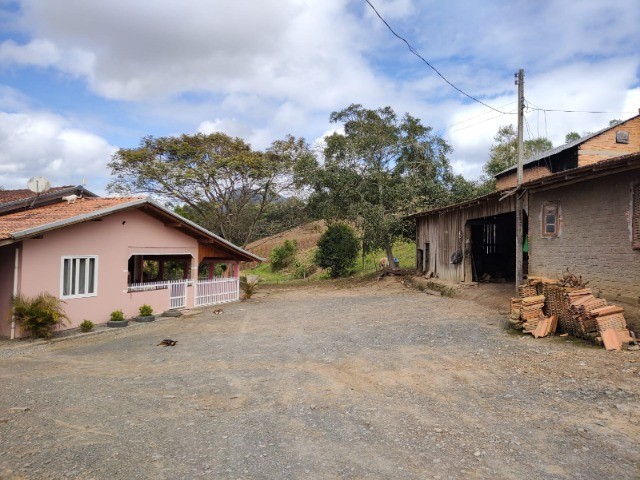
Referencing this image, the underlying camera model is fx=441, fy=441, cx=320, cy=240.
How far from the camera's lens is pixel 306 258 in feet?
122

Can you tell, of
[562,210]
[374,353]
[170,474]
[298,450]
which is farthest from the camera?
[562,210]

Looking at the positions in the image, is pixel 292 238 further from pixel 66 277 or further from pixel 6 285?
pixel 6 285

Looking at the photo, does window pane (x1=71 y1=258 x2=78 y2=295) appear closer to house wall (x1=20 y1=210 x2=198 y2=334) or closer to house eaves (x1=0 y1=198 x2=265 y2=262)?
house wall (x1=20 y1=210 x2=198 y2=334)

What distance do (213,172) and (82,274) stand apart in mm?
12205

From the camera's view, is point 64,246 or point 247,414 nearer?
point 247,414

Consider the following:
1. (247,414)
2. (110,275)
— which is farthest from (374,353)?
(110,275)

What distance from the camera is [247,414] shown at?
18.0 ft

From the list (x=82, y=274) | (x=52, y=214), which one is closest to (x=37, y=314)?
(x=82, y=274)

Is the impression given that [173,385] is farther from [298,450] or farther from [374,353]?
[374,353]

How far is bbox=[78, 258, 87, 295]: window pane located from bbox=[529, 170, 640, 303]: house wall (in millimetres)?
12994

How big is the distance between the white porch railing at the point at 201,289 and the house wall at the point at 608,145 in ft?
54.3

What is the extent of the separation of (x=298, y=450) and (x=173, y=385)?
3.12m

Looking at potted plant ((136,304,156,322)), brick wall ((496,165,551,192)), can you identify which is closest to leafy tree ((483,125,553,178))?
brick wall ((496,165,551,192))

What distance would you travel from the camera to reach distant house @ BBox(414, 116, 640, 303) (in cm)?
953
